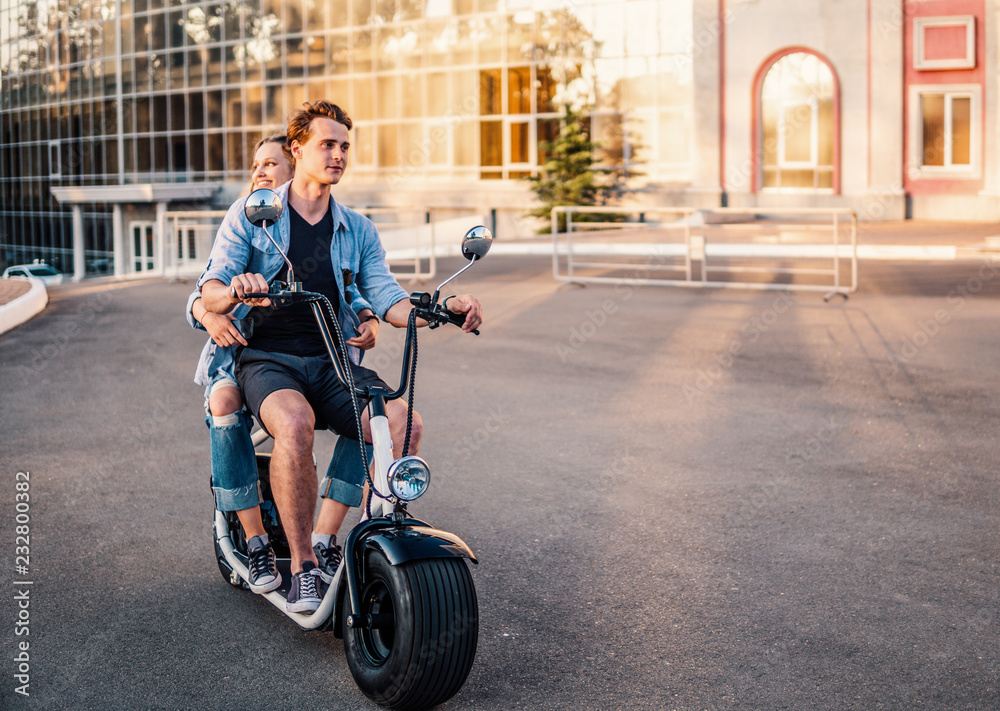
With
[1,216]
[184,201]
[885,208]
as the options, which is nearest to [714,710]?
[885,208]

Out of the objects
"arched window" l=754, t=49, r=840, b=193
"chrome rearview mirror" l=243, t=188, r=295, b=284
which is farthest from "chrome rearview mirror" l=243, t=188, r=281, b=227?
"arched window" l=754, t=49, r=840, b=193

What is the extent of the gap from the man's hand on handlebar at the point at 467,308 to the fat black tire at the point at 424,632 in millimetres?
847

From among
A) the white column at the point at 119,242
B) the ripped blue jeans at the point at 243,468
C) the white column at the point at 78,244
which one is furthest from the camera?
the white column at the point at 78,244

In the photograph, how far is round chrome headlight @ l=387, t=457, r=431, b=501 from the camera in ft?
11.0

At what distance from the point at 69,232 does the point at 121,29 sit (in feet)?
30.7

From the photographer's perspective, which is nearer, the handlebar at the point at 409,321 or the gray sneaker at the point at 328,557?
the handlebar at the point at 409,321

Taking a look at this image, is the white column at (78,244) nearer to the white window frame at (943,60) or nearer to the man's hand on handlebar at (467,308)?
the white window frame at (943,60)

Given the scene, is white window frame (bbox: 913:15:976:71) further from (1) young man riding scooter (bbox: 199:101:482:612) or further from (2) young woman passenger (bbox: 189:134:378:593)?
(2) young woman passenger (bbox: 189:134:378:593)

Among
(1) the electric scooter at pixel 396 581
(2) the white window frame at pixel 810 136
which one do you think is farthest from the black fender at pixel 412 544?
(2) the white window frame at pixel 810 136

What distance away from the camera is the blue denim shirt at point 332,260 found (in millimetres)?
4066

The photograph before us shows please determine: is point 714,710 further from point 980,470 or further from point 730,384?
point 730,384

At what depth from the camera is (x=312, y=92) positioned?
42.8 m

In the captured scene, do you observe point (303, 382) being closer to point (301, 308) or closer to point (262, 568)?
point (301, 308)

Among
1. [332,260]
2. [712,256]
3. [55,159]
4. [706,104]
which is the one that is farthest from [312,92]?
[332,260]
